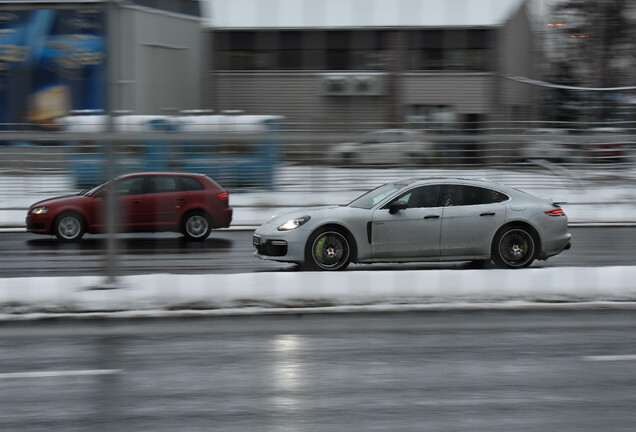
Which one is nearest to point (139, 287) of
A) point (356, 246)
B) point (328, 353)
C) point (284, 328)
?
point (284, 328)

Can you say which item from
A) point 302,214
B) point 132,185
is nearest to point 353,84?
point 132,185

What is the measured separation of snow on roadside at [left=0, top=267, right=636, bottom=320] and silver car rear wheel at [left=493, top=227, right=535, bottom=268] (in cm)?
197

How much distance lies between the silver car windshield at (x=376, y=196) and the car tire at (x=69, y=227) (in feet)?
21.0

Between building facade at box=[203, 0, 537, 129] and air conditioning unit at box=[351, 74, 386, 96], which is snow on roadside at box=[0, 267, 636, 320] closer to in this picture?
building facade at box=[203, 0, 537, 129]

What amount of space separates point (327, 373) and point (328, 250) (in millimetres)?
5037

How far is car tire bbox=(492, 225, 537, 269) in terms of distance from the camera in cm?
1111

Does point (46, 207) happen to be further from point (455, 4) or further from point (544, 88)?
point (544, 88)

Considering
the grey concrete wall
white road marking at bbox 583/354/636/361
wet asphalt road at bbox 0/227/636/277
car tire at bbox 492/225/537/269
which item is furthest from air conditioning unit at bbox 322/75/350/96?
white road marking at bbox 583/354/636/361

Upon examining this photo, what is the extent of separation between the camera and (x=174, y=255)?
13586mm

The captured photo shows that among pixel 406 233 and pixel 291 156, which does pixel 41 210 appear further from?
pixel 291 156

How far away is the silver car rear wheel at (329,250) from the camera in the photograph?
1078cm

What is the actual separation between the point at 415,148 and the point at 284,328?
1524 centimetres

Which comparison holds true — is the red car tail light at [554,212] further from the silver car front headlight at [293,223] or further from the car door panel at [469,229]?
the silver car front headlight at [293,223]

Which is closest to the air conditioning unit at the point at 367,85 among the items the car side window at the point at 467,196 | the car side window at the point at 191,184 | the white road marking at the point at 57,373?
the car side window at the point at 191,184
